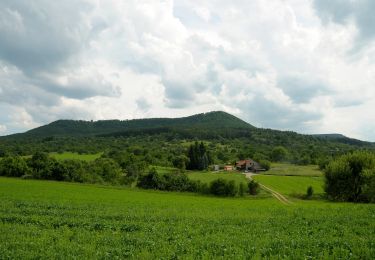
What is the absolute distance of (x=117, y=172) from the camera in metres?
102

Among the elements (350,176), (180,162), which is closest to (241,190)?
(350,176)

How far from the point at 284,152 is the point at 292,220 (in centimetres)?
16618

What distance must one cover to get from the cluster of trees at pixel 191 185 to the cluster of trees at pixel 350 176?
722 inches

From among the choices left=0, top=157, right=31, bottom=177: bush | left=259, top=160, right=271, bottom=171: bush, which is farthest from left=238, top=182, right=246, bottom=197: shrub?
left=259, top=160, right=271, bottom=171: bush

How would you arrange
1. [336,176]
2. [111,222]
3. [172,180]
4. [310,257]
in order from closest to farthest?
Answer: [310,257] < [111,222] < [336,176] < [172,180]

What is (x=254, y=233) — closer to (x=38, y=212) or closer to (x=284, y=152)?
(x=38, y=212)

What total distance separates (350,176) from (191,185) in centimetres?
3943

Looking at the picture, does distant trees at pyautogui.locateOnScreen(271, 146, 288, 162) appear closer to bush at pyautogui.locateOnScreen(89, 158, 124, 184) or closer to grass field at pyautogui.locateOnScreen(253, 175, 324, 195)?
grass field at pyautogui.locateOnScreen(253, 175, 324, 195)

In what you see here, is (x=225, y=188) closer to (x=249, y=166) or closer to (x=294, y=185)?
(x=294, y=185)

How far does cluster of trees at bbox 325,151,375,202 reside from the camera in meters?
58.6

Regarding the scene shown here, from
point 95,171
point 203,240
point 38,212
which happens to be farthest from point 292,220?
point 95,171

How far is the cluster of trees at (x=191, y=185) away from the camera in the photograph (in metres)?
73.7

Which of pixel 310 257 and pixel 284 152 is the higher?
pixel 284 152

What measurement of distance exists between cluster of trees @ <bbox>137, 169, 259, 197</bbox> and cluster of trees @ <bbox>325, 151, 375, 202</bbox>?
1834 centimetres
